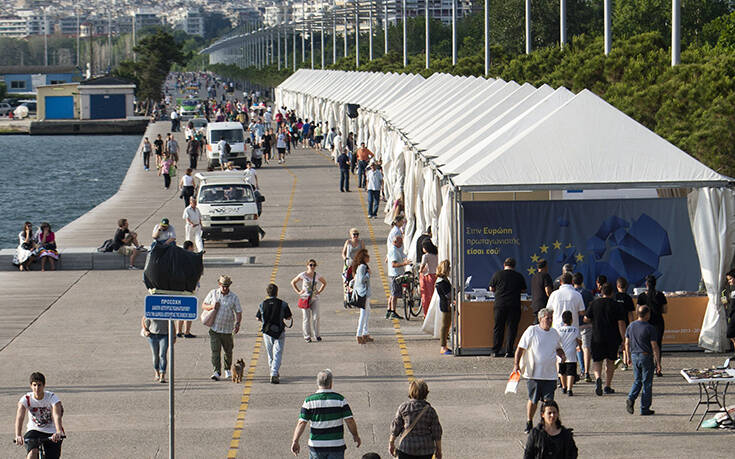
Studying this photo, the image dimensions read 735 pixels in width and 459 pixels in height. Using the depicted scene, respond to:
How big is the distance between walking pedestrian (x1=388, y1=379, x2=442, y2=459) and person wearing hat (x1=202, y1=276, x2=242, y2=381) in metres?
7.02

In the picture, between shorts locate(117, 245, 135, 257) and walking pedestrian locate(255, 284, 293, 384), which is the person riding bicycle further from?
shorts locate(117, 245, 135, 257)

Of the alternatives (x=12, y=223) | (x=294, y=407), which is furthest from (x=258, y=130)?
(x=294, y=407)

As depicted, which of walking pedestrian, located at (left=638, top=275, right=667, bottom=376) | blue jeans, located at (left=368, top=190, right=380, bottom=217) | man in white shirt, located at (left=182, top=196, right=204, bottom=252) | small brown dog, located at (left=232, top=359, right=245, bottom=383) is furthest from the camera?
blue jeans, located at (left=368, top=190, right=380, bottom=217)

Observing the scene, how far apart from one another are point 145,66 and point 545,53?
132 metres

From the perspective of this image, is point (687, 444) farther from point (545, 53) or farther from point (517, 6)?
point (517, 6)

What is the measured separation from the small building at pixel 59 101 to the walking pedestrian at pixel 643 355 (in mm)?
137013

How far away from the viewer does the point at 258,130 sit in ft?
216

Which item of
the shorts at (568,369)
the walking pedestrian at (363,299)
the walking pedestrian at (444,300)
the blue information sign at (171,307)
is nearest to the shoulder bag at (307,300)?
the walking pedestrian at (363,299)

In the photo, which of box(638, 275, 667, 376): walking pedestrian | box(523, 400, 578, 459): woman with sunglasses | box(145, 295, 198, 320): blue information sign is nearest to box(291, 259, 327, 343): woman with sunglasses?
box(638, 275, 667, 376): walking pedestrian

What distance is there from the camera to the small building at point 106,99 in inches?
5581

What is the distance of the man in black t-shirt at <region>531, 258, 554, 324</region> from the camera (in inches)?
784

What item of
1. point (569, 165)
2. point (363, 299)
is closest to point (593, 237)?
point (569, 165)

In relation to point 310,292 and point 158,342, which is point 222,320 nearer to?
point 158,342

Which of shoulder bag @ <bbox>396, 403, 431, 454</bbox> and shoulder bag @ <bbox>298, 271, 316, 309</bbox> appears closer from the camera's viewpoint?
shoulder bag @ <bbox>396, 403, 431, 454</bbox>
